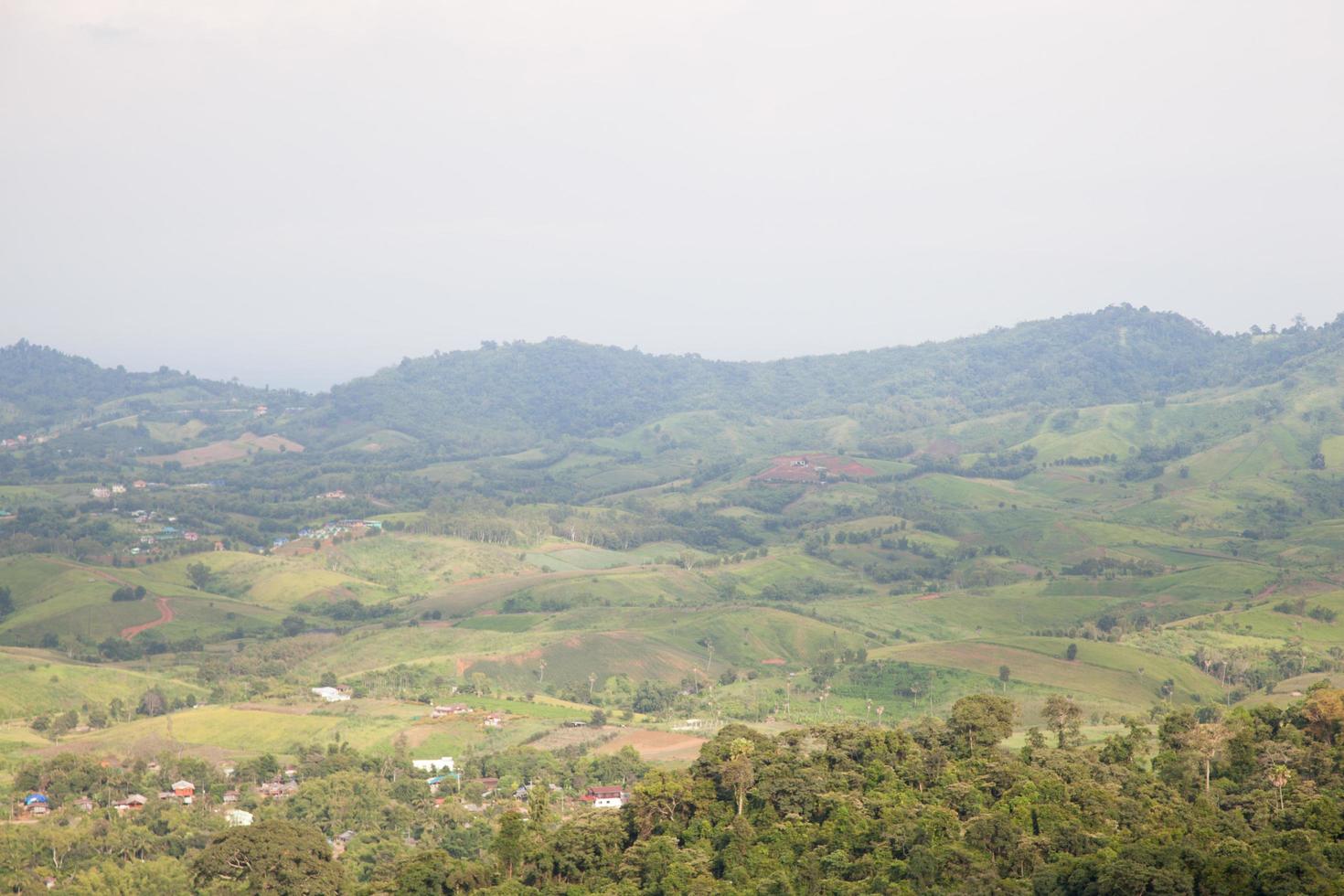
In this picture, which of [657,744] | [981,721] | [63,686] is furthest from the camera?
[63,686]

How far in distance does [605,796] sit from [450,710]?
80.9 feet

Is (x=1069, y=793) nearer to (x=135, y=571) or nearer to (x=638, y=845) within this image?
(x=638, y=845)

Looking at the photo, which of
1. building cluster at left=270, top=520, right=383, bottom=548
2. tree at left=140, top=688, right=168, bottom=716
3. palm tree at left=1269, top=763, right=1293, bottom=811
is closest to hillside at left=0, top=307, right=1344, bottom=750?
building cluster at left=270, top=520, right=383, bottom=548

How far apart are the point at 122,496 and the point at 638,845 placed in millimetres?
164987

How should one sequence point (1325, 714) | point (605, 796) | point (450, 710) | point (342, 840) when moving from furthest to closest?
1. point (450, 710)
2. point (605, 796)
3. point (342, 840)
4. point (1325, 714)

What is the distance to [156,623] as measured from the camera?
121562mm

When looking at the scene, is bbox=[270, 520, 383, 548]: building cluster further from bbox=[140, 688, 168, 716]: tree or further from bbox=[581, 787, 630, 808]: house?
bbox=[581, 787, 630, 808]: house

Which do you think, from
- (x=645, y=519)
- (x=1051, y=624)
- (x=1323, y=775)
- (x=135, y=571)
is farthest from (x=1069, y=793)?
(x=645, y=519)

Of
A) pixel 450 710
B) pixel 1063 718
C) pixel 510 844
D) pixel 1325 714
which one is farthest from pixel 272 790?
pixel 1325 714

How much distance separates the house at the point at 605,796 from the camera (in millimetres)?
66375

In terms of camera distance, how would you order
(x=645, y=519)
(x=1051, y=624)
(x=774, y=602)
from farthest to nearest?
(x=645, y=519)
(x=774, y=602)
(x=1051, y=624)

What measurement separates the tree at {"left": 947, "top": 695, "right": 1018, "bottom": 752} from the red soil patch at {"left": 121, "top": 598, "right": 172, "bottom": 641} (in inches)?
3359

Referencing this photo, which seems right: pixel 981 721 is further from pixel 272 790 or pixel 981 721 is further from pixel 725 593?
pixel 725 593

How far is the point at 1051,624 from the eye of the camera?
119 m
